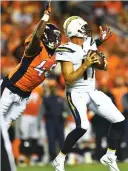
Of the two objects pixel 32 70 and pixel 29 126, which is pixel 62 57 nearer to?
pixel 32 70

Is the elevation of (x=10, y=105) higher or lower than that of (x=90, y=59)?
lower

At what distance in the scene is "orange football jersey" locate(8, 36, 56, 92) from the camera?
29.4ft

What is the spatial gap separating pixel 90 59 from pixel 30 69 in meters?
0.91

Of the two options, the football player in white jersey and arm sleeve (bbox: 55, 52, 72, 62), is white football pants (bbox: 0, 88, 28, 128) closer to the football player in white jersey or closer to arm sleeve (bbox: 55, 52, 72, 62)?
the football player in white jersey

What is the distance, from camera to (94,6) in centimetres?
1925

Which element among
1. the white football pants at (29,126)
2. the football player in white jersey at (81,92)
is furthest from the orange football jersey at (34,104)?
the football player in white jersey at (81,92)

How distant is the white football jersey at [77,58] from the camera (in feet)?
28.5

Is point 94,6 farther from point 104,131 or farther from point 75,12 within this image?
point 104,131

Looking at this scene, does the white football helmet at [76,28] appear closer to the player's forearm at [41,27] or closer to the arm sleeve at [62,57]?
the arm sleeve at [62,57]

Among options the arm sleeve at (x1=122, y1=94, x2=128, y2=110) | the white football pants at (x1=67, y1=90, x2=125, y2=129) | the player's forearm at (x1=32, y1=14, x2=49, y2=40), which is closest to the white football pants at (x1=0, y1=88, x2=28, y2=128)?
the white football pants at (x1=67, y1=90, x2=125, y2=129)

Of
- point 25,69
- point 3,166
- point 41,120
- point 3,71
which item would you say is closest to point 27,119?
point 41,120

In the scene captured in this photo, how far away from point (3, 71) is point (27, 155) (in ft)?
7.83

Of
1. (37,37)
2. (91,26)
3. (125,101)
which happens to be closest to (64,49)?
(37,37)

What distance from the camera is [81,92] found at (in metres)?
8.81
